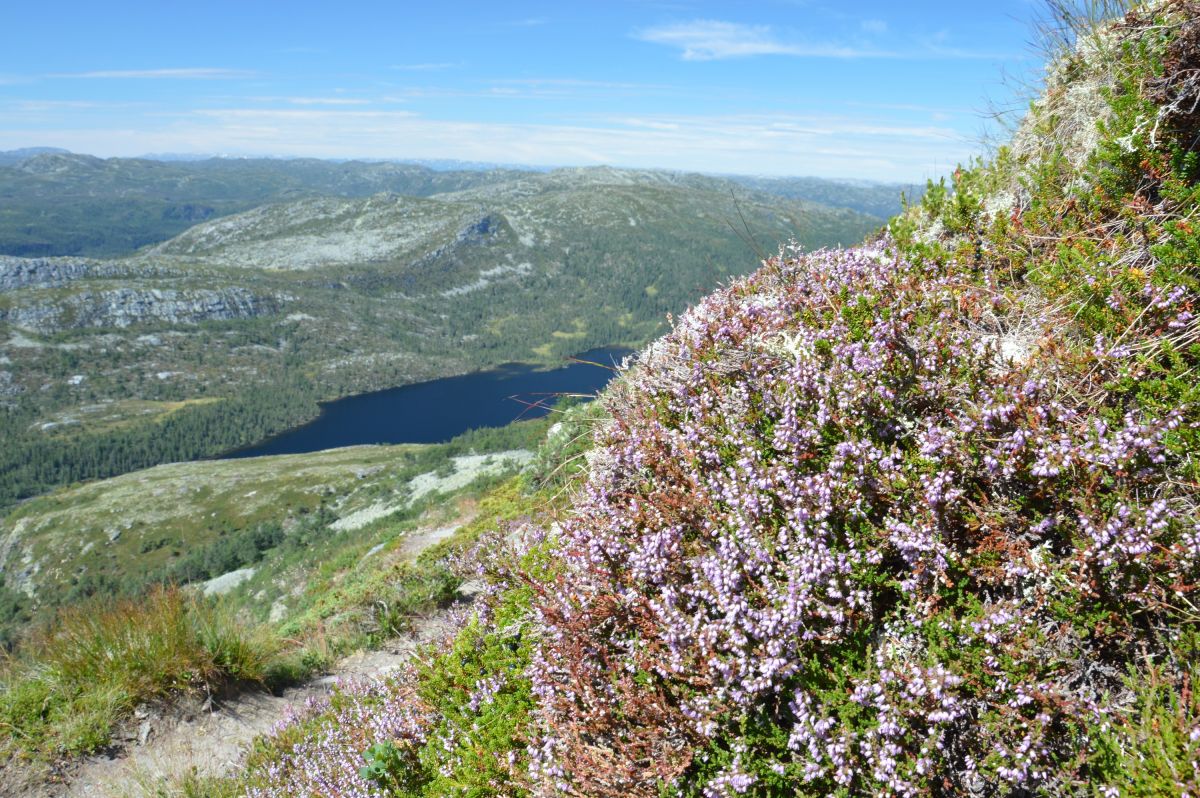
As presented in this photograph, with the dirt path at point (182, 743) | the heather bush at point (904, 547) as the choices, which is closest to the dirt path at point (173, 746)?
the dirt path at point (182, 743)

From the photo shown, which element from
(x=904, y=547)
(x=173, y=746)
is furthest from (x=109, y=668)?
(x=904, y=547)

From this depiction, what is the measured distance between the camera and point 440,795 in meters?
4.63

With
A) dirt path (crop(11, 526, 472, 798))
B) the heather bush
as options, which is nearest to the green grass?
dirt path (crop(11, 526, 472, 798))

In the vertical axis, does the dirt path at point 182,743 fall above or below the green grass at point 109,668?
below

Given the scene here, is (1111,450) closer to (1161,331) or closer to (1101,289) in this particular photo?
(1161,331)

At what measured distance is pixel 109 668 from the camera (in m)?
7.35

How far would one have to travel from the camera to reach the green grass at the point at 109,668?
672cm

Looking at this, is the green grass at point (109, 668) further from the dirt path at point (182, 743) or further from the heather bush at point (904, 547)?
the heather bush at point (904, 547)

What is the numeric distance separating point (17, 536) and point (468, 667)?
200 metres

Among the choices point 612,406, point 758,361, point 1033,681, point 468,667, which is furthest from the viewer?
point 612,406

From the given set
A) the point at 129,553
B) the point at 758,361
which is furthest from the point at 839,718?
the point at 129,553

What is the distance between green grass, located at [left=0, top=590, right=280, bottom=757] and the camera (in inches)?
265

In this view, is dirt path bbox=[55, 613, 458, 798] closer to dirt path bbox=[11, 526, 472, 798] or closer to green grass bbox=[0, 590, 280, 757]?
dirt path bbox=[11, 526, 472, 798]

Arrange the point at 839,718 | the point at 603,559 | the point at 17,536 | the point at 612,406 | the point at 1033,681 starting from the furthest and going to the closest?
the point at 17,536
the point at 612,406
the point at 603,559
the point at 839,718
the point at 1033,681
